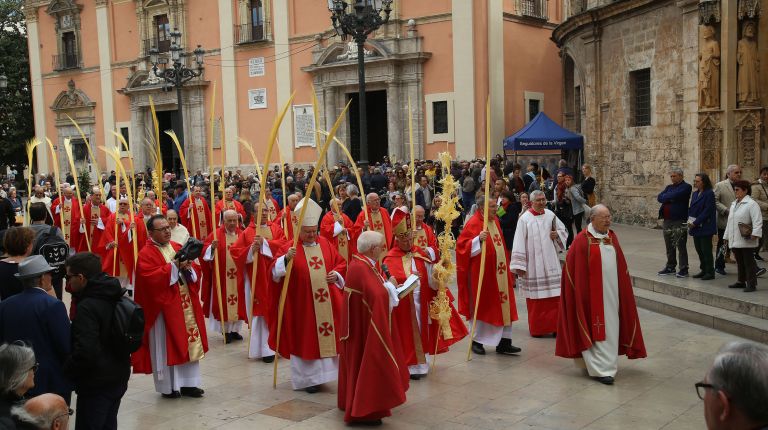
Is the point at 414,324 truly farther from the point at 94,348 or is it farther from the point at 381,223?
the point at 381,223

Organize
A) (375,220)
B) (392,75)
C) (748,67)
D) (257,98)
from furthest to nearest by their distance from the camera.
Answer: (257,98), (392,75), (748,67), (375,220)

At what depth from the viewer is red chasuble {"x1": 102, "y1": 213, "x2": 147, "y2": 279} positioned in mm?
11578

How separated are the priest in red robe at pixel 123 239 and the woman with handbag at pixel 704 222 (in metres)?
Result: 8.15

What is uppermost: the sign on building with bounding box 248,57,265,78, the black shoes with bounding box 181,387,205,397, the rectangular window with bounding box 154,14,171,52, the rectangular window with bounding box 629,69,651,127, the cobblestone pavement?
the rectangular window with bounding box 154,14,171,52

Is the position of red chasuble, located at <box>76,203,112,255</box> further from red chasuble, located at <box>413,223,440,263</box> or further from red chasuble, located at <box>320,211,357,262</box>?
red chasuble, located at <box>413,223,440,263</box>

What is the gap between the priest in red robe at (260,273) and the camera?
8.55m

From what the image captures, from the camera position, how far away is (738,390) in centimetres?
243

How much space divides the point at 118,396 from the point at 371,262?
2.27 m

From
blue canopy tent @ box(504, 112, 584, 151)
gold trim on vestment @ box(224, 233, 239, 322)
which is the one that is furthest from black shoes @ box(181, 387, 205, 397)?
blue canopy tent @ box(504, 112, 584, 151)

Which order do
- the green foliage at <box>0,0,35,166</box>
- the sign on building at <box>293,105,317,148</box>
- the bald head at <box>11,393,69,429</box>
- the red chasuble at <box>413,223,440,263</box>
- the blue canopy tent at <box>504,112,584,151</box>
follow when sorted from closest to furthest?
the bald head at <box>11,393,69,429</box> < the red chasuble at <box>413,223,440,263</box> < the blue canopy tent at <box>504,112,584,151</box> < the sign on building at <box>293,105,317,148</box> < the green foliage at <box>0,0,35,166</box>

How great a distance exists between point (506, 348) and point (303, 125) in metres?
21.5

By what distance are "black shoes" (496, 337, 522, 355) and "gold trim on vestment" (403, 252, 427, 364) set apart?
140cm

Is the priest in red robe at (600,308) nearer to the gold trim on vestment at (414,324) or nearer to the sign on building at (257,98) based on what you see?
the gold trim on vestment at (414,324)

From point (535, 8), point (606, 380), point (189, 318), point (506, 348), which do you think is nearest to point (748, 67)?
point (506, 348)
